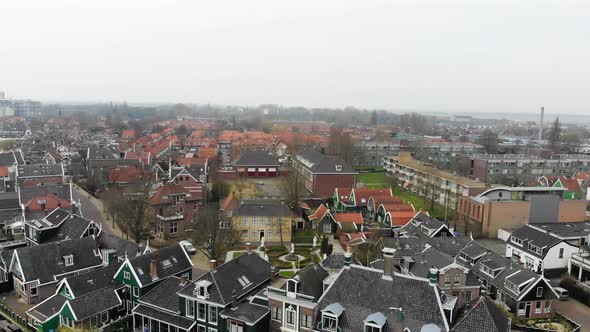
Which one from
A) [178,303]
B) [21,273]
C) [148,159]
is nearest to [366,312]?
[178,303]

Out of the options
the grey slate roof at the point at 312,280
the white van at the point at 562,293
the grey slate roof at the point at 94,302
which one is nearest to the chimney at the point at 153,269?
the grey slate roof at the point at 94,302

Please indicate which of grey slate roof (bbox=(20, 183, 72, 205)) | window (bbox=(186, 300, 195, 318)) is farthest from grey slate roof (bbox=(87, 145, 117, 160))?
window (bbox=(186, 300, 195, 318))

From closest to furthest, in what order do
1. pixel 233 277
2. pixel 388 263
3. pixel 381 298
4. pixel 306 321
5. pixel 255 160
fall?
pixel 381 298 → pixel 388 263 → pixel 306 321 → pixel 233 277 → pixel 255 160

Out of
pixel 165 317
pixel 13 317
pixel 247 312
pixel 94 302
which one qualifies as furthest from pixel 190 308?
pixel 13 317

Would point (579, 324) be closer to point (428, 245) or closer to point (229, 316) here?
point (428, 245)

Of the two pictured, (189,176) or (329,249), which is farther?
(189,176)

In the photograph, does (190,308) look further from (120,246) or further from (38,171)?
(38,171)

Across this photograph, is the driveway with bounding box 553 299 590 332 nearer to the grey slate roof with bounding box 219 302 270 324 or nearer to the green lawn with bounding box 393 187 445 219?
the grey slate roof with bounding box 219 302 270 324

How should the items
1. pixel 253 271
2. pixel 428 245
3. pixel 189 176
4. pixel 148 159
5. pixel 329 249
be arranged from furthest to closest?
pixel 148 159 < pixel 189 176 < pixel 329 249 < pixel 428 245 < pixel 253 271

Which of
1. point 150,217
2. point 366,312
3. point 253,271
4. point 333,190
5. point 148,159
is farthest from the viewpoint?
point 148,159
